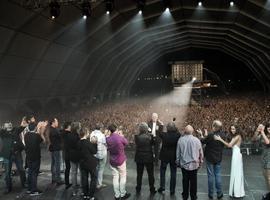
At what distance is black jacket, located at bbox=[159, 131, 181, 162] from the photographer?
24.9 feet

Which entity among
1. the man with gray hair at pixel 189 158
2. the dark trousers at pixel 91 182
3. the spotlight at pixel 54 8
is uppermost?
the spotlight at pixel 54 8

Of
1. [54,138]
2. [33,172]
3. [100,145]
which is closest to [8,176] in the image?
[33,172]

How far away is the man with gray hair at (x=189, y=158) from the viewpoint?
23.1 ft

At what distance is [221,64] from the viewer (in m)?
44.5

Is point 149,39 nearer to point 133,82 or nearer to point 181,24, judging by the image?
point 181,24

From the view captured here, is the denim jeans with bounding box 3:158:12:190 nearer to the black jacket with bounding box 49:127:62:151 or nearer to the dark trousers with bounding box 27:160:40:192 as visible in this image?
the dark trousers with bounding box 27:160:40:192

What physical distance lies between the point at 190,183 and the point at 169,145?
38.2 inches

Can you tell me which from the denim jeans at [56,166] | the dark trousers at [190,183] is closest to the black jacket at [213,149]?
the dark trousers at [190,183]

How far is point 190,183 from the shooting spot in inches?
287

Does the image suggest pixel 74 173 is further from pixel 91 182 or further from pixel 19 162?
pixel 19 162

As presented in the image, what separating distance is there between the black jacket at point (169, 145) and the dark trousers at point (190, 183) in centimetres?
52

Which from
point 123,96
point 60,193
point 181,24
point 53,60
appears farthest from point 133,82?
point 60,193

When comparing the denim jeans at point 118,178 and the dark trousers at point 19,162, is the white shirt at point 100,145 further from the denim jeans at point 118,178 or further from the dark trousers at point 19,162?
the dark trousers at point 19,162

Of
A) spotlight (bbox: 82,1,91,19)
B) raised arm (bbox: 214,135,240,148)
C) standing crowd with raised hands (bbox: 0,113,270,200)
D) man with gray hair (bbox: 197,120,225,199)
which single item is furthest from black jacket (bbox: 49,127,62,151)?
spotlight (bbox: 82,1,91,19)
